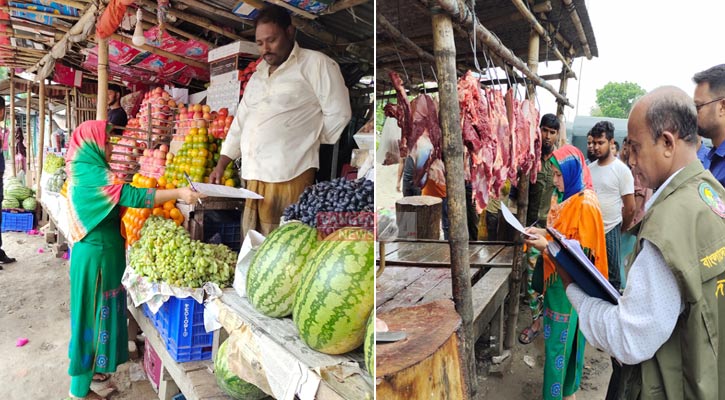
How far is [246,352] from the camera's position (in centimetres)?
201

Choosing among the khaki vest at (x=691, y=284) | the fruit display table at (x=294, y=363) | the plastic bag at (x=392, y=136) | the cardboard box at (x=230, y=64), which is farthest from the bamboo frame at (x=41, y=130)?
the khaki vest at (x=691, y=284)

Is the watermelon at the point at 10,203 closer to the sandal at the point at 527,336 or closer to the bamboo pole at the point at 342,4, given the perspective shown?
the bamboo pole at the point at 342,4

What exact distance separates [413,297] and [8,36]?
665 cm

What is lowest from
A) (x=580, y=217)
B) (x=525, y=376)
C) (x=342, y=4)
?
(x=525, y=376)

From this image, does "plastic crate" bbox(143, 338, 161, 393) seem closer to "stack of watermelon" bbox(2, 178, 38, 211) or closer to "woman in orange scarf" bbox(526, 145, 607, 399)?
"woman in orange scarf" bbox(526, 145, 607, 399)

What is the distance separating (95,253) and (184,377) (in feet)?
4.03

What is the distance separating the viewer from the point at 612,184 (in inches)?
168

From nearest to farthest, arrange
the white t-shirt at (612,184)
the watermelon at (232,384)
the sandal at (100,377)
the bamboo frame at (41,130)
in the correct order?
the watermelon at (232,384), the sandal at (100,377), the white t-shirt at (612,184), the bamboo frame at (41,130)

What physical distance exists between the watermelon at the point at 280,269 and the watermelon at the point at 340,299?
269mm

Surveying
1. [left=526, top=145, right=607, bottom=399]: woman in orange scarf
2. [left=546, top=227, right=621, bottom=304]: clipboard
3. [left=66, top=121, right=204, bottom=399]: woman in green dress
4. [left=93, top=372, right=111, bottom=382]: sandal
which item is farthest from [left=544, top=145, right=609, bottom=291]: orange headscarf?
[left=93, top=372, right=111, bottom=382]: sandal

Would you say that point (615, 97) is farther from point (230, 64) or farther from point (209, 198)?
point (209, 198)

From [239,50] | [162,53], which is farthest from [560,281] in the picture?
[162,53]

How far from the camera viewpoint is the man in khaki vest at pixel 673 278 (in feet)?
4.61

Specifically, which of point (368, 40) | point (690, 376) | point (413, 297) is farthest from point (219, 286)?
point (690, 376)
